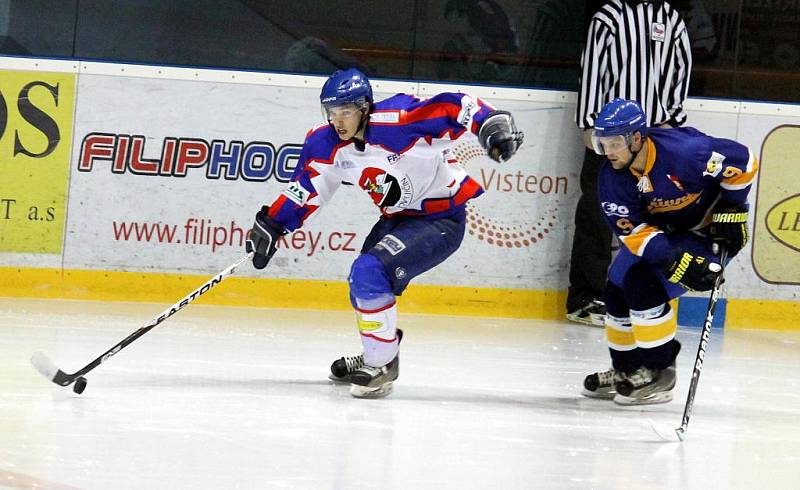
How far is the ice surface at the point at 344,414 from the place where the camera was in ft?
9.84

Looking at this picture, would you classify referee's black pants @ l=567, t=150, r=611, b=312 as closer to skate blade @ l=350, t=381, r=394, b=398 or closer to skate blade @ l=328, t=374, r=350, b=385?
skate blade @ l=328, t=374, r=350, b=385

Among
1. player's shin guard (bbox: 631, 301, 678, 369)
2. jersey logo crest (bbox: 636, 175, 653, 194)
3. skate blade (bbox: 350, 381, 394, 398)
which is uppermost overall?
jersey logo crest (bbox: 636, 175, 653, 194)

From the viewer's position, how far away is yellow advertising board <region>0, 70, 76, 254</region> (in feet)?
18.9

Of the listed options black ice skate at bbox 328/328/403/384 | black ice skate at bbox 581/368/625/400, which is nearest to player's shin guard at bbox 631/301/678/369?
black ice skate at bbox 581/368/625/400

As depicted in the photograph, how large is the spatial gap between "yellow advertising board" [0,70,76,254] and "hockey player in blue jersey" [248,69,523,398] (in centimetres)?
196

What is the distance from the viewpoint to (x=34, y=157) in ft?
19.0

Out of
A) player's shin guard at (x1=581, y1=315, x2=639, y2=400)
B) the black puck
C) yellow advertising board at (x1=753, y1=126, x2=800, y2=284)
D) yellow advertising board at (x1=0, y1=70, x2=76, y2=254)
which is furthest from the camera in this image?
yellow advertising board at (x1=753, y1=126, x2=800, y2=284)

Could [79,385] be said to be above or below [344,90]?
below

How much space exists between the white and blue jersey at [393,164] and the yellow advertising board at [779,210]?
8.08 feet

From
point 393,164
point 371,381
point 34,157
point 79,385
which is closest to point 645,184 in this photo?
point 393,164

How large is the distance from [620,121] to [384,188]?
81 centimetres

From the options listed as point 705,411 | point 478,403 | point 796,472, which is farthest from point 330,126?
point 796,472

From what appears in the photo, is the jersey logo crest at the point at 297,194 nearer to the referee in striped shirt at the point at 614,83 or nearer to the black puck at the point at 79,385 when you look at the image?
the black puck at the point at 79,385

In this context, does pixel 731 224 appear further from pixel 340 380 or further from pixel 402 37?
pixel 402 37
